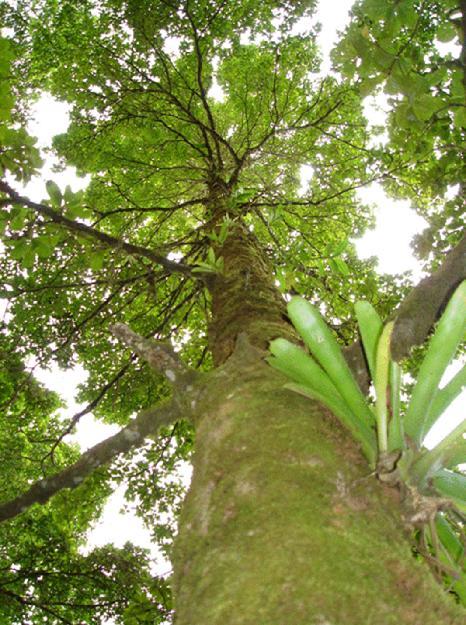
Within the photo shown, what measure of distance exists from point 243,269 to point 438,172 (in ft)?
5.52

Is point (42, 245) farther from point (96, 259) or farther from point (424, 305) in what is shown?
point (424, 305)

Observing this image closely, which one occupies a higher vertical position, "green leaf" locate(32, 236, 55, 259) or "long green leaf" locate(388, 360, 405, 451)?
"green leaf" locate(32, 236, 55, 259)

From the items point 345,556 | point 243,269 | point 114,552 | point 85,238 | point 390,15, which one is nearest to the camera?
point 345,556

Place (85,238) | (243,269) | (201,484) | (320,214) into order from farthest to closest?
(320,214) → (85,238) → (243,269) → (201,484)

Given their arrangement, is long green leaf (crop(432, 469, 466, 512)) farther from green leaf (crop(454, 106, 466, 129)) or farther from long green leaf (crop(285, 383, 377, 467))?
green leaf (crop(454, 106, 466, 129))

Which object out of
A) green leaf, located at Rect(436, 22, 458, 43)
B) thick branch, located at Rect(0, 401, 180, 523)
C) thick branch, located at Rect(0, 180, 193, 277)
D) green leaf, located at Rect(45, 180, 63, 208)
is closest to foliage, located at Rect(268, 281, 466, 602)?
thick branch, located at Rect(0, 401, 180, 523)

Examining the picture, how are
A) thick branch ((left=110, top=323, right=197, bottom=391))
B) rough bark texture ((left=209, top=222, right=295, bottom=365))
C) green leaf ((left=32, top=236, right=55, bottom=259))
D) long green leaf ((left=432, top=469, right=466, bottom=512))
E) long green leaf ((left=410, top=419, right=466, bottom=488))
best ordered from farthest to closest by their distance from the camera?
green leaf ((left=32, top=236, right=55, bottom=259)) → rough bark texture ((left=209, top=222, right=295, bottom=365)) → thick branch ((left=110, top=323, right=197, bottom=391)) → long green leaf ((left=432, top=469, right=466, bottom=512)) → long green leaf ((left=410, top=419, right=466, bottom=488))

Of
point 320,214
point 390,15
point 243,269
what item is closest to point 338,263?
point 243,269

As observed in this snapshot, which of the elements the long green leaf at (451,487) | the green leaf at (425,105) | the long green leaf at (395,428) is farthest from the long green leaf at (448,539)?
the green leaf at (425,105)

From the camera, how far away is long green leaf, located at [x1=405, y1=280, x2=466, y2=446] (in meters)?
1.29

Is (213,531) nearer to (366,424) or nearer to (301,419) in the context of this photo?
(301,419)

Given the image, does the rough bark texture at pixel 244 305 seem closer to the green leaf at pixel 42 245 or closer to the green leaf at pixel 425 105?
the green leaf at pixel 42 245

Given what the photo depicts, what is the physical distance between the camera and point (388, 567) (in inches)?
35.9

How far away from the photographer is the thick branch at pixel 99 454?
6.04 ft
